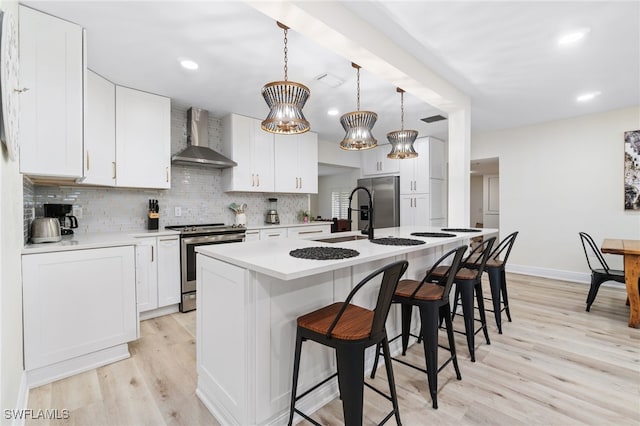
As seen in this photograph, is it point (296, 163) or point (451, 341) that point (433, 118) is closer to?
point (296, 163)

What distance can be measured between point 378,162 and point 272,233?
2.95 meters

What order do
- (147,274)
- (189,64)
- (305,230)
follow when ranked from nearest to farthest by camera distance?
(189,64) → (147,274) → (305,230)

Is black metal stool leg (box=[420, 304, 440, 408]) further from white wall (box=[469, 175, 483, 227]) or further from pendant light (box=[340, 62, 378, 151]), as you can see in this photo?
white wall (box=[469, 175, 483, 227])

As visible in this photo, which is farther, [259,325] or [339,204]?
[339,204]

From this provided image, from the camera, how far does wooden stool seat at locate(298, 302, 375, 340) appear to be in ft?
4.18

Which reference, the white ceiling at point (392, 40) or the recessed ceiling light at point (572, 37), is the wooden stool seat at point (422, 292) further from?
the recessed ceiling light at point (572, 37)

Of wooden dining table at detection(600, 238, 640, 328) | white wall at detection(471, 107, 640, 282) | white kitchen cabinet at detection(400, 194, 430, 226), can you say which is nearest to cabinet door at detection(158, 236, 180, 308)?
white kitchen cabinet at detection(400, 194, 430, 226)

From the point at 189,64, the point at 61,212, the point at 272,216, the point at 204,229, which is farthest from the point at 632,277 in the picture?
the point at 61,212

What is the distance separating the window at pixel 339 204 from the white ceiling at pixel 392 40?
151 inches

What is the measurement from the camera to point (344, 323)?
1.37m

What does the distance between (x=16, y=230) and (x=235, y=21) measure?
1912 mm

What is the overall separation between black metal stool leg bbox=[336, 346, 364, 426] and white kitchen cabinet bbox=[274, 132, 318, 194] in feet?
11.2

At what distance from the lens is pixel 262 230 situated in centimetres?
403

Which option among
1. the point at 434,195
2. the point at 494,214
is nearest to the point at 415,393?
the point at 434,195
